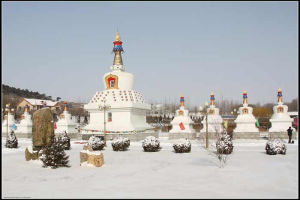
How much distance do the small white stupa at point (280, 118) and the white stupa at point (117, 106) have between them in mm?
13467

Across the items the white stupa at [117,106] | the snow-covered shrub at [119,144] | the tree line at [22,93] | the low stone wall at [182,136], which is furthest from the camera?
the tree line at [22,93]

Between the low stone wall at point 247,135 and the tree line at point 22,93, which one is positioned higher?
the tree line at point 22,93

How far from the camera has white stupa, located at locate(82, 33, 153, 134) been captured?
28453 millimetres

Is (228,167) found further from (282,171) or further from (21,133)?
(21,133)

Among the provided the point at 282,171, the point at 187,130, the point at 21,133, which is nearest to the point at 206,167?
the point at 282,171

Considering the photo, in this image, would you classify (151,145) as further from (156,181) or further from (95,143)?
(156,181)

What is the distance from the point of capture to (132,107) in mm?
28328

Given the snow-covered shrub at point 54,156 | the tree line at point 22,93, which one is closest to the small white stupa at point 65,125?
the snow-covered shrub at point 54,156

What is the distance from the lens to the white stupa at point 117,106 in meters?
28.5

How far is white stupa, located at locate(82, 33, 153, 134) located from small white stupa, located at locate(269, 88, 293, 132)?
1347 cm

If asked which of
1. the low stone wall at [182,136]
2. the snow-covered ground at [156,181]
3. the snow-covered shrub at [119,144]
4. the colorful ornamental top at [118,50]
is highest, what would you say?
the colorful ornamental top at [118,50]

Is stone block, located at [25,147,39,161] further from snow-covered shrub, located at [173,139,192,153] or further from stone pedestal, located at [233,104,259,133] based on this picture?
stone pedestal, located at [233,104,259,133]

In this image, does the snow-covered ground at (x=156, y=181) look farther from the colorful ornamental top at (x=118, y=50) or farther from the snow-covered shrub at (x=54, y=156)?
the colorful ornamental top at (x=118, y=50)

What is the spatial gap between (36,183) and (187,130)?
66.1 feet
